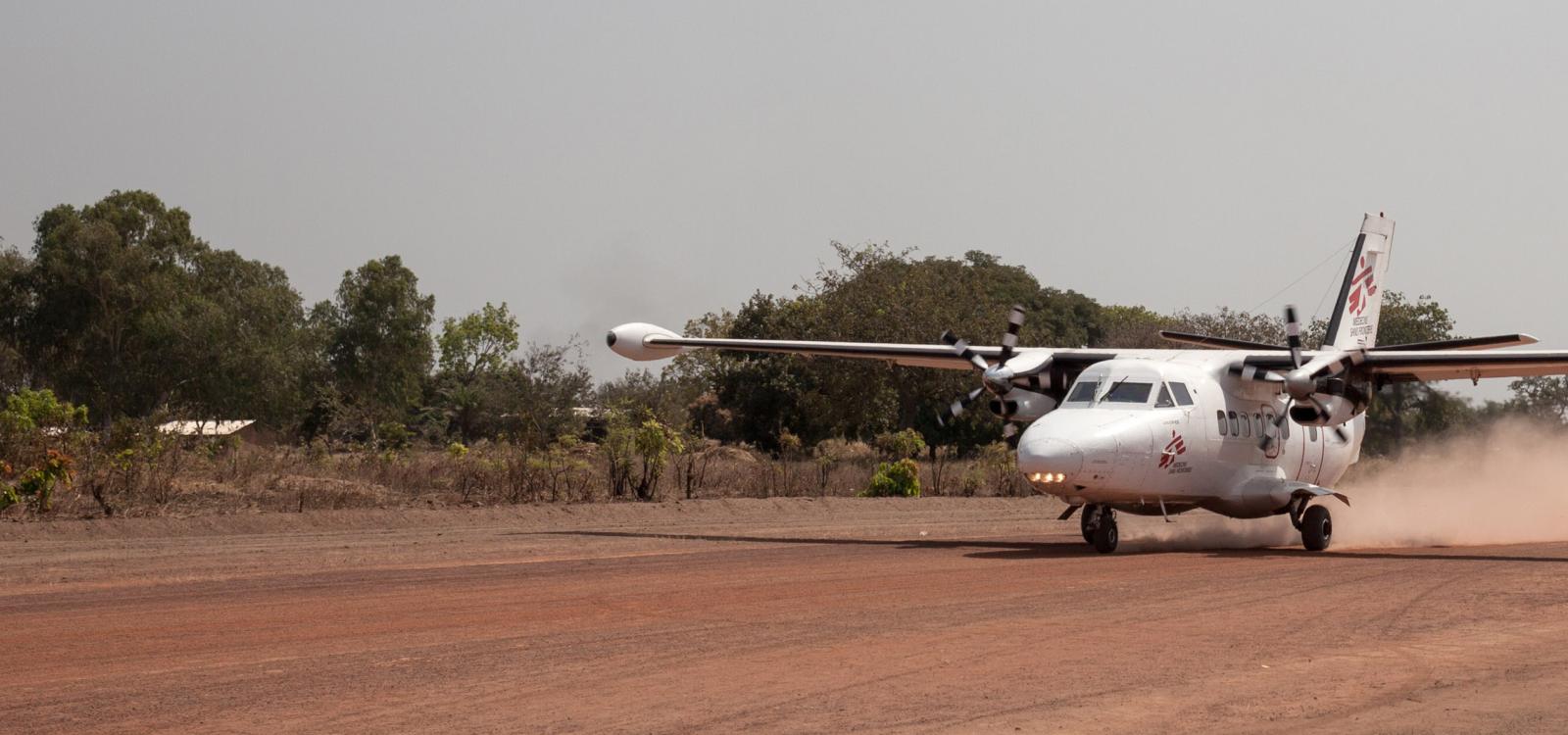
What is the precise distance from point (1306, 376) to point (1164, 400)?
2.28 meters

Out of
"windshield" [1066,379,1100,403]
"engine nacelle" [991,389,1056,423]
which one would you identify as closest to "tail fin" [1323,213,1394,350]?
"engine nacelle" [991,389,1056,423]

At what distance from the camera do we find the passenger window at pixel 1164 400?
69.8ft

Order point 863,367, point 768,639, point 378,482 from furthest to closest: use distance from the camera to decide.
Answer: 1. point 863,367
2. point 378,482
3. point 768,639

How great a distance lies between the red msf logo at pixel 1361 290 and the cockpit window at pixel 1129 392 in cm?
799

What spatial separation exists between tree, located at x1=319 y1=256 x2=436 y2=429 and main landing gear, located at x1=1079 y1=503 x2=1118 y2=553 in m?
72.4

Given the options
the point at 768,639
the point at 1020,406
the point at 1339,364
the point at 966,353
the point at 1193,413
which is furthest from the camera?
the point at 966,353

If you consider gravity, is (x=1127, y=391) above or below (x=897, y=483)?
above

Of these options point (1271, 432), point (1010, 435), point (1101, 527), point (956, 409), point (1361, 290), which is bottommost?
point (1101, 527)

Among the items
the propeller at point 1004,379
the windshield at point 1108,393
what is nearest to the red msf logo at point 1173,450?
the windshield at point 1108,393

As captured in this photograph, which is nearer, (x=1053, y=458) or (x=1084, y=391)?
(x=1053, y=458)

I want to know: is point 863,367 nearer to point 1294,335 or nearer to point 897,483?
point 897,483

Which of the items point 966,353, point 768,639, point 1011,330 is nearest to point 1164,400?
point 1011,330

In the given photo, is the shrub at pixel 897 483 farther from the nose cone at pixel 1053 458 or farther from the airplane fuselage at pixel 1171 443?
the nose cone at pixel 1053 458

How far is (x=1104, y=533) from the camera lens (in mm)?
21406
